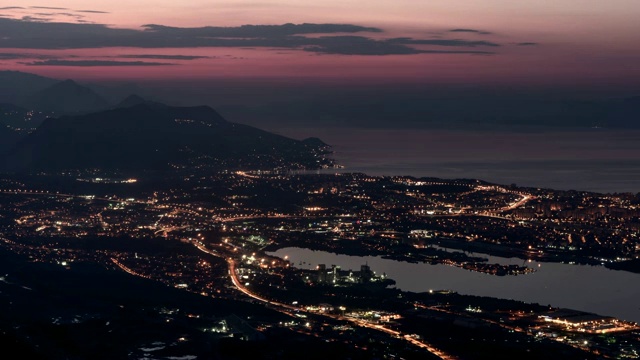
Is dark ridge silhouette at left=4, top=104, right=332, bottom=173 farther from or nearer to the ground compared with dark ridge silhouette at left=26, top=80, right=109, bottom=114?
farther from the ground

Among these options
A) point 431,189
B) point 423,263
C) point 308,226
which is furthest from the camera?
point 431,189

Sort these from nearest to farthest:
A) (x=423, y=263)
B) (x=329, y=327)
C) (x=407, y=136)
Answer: (x=329, y=327) < (x=423, y=263) < (x=407, y=136)

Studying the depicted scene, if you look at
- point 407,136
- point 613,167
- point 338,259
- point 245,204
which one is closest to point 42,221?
point 245,204

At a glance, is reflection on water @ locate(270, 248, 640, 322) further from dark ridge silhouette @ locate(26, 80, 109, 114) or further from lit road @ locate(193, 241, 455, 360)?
dark ridge silhouette @ locate(26, 80, 109, 114)

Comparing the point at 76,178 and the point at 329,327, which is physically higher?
the point at 329,327

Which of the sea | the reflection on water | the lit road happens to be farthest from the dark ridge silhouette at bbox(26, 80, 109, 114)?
the lit road

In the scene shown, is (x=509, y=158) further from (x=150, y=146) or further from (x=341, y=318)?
(x=341, y=318)

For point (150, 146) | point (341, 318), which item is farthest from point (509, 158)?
point (341, 318)

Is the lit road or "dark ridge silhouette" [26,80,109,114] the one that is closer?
the lit road

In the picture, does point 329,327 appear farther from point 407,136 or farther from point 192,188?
point 407,136
